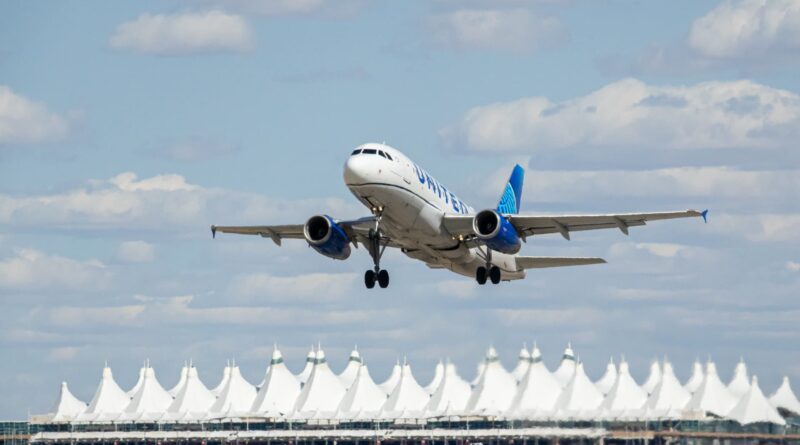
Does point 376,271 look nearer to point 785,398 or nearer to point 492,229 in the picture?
point 492,229

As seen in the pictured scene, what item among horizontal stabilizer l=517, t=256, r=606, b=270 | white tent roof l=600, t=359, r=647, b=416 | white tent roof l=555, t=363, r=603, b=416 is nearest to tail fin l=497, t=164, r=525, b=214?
horizontal stabilizer l=517, t=256, r=606, b=270

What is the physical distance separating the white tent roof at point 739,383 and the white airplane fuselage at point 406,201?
8528cm

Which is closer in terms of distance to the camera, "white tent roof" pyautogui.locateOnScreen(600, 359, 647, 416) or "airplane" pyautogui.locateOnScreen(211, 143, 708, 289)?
"airplane" pyautogui.locateOnScreen(211, 143, 708, 289)

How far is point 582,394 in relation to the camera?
173625mm

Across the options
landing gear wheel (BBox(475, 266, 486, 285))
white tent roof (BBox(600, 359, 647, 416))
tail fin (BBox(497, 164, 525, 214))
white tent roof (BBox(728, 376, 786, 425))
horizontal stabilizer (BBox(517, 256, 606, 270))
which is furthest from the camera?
white tent roof (BBox(600, 359, 647, 416))

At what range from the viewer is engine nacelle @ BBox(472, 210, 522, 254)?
74688mm

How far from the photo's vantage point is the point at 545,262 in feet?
288

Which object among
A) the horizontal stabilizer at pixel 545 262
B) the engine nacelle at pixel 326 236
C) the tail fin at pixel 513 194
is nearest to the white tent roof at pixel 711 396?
the tail fin at pixel 513 194

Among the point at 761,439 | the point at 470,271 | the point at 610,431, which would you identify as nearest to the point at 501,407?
the point at 610,431

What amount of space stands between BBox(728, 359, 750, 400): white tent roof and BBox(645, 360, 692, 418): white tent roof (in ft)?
16.8

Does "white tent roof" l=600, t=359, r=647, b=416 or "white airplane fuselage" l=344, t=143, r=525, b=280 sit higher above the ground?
"white tent roof" l=600, t=359, r=647, b=416

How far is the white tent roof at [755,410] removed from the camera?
131 metres

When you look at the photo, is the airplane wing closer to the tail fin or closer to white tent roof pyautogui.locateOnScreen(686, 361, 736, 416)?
the tail fin

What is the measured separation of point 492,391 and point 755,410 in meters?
61.2
